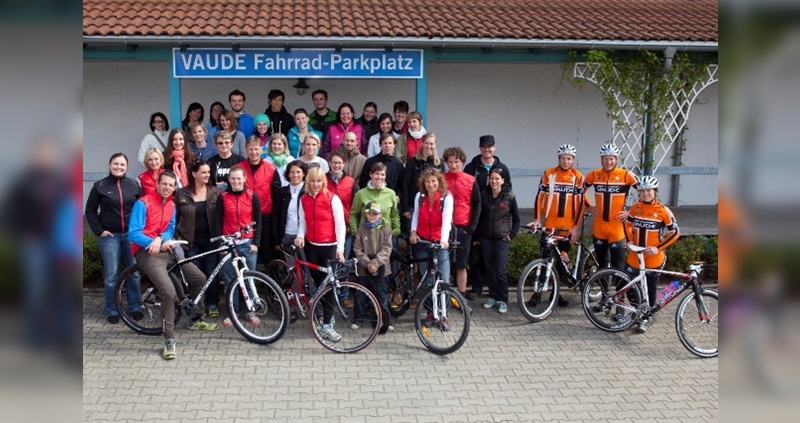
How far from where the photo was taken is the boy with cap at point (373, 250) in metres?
6.93

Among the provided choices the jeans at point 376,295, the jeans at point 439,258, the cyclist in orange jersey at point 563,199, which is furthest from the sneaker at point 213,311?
the cyclist in orange jersey at point 563,199

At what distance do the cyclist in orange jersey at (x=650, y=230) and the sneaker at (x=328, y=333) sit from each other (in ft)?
9.67

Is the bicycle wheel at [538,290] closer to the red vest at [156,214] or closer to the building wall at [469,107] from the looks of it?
the red vest at [156,214]

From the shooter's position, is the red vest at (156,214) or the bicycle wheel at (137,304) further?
the bicycle wheel at (137,304)

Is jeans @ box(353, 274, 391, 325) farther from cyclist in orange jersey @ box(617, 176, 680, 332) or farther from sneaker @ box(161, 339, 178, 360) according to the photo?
cyclist in orange jersey @ box(617, 176, 680, 332)

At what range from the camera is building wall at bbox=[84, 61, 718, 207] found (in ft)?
39.7

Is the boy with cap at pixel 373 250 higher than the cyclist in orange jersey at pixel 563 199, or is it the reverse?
the cyclist in orange jersey at pixel 563 199

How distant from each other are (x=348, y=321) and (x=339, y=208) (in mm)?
1115

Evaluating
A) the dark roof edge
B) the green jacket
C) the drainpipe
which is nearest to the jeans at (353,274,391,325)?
the green jacket

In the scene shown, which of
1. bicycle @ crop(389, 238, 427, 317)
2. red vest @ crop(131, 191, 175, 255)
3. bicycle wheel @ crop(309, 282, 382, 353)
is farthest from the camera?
bicycle @ crop(389, 238, 427, 317)

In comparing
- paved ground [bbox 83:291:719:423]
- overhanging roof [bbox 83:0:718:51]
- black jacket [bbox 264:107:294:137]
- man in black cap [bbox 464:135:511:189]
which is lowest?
paved ground [bbox 83:291:719:423]

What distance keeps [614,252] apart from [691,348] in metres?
1.39

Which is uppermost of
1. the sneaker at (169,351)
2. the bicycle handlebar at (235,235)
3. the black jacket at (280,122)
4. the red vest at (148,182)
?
the black jacket at (280,122)
